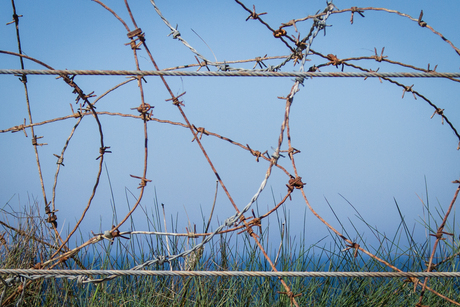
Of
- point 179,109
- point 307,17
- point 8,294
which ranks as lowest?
point 8,294

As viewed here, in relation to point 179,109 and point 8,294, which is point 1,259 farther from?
point 179,109

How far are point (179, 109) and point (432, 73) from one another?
1.08 m

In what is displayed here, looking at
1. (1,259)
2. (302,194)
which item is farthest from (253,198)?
(1,259)

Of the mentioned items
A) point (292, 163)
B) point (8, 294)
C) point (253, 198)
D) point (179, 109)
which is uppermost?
point (179, 109)

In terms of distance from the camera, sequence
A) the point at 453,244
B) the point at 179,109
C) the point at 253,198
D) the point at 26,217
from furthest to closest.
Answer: the point at 26,217 → the point at 453,244 → the point at 179,109 → the point at 253,198

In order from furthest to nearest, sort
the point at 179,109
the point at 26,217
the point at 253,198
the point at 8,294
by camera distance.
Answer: the point at 26,217
the point at 8,294
the point at 179,109
the point at 253,198

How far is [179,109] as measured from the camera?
1.68 m

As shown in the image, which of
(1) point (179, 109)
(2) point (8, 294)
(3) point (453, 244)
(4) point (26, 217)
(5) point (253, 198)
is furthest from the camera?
(4) point (26, 217)

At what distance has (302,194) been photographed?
5.11 ft

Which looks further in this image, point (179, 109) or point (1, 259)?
point (1, 259)

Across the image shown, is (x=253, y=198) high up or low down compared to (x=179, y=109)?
down

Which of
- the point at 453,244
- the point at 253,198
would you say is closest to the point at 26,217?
the point at 253,198

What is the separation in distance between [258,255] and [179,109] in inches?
37.1

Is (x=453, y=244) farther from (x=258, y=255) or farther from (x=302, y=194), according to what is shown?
(x=302, y=194)
